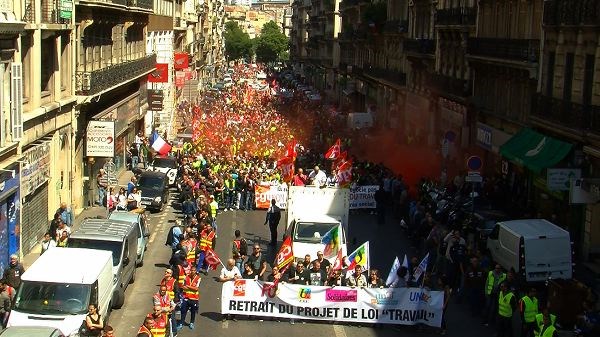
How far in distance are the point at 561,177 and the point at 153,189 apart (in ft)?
52.6

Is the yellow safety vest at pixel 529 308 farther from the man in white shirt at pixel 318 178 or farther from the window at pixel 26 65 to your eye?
the man in white shirt at pixel 318 178

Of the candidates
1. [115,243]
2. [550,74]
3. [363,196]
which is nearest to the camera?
[115,243]

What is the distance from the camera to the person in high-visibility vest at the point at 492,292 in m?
22.7

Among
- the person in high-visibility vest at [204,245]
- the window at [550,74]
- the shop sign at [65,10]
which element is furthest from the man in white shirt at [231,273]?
the window at [550,74]

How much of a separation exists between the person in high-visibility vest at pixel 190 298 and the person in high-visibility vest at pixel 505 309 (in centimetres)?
654

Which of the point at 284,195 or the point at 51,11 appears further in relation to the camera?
the point at 284,195

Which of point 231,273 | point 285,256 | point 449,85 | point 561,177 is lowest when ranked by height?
point 231,273

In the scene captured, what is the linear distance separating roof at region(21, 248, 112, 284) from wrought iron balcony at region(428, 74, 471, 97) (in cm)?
3198

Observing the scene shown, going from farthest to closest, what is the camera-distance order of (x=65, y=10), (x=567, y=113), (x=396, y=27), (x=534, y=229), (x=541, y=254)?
(x=396, y=27) < (x=65, y=10) < (x=567, y=113) < (x=534, y=229) < (x=541, y=254)

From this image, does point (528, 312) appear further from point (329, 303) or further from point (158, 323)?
point (158, 323)

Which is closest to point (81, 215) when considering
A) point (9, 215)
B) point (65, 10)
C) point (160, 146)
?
point (160, 146)

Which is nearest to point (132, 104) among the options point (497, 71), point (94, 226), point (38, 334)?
point (497, 71)

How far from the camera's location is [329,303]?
2234 cm

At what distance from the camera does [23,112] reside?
29.6m
